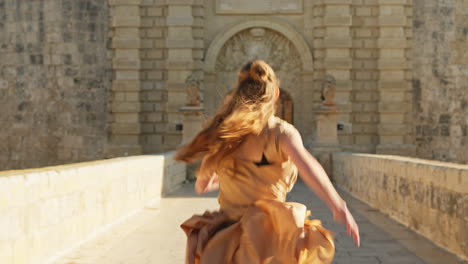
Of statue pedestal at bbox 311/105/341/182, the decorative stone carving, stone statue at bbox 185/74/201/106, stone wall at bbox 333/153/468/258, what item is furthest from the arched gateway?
stone wall at bbox 333/153/468/258

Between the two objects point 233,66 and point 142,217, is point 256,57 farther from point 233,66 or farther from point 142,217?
point 142,217

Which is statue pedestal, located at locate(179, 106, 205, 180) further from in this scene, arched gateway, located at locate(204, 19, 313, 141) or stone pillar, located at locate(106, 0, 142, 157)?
stone pillar, located at locate(106, 0, 142, 157)

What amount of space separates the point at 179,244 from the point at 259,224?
355 centimetres

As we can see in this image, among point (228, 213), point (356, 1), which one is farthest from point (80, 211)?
point (356, 1)

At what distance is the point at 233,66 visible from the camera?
1566 cm

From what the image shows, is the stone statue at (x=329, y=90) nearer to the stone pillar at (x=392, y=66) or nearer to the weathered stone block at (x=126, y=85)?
the stone pillar at (x=392, y=66)

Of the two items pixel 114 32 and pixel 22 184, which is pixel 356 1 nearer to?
pixel 114 32

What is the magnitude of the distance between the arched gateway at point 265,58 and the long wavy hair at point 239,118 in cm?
1290

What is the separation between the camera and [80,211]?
18.7 feet

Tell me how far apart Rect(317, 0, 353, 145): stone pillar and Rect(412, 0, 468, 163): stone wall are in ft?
6.30

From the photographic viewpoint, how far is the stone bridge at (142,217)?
4477 millimetres

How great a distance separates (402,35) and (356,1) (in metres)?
1.56

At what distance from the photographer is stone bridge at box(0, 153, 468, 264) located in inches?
176

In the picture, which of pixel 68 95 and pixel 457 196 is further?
pixel 68 95
